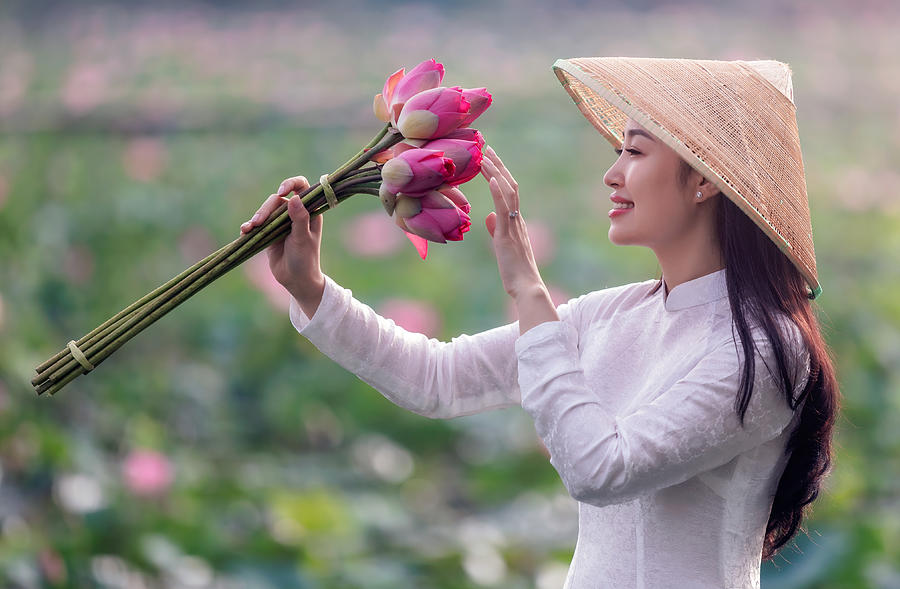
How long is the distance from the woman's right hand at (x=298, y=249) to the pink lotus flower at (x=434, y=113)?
13 cm

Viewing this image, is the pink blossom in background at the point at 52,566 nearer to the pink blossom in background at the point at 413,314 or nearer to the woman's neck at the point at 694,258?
the pink blossom in background at the point at 413,314

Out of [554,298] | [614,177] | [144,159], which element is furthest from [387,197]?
[144,159]

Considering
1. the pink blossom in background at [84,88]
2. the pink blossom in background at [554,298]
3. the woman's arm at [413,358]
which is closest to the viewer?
the woman's arm at [413,358]

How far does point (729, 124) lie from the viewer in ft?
3.14

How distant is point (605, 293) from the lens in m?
1.14

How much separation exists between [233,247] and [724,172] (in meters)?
0.44

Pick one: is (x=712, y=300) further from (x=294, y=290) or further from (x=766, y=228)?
(x=294, y=290)

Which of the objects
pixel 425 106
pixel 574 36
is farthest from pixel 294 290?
pixel 574 36

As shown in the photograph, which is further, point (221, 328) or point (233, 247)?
point (221, 328)

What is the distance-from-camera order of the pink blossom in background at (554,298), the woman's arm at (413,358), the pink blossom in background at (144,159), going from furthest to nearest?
the pink blossom in background at (144,159) < the pink blossom in background at (554,298) < the woman's arm at (413,358)

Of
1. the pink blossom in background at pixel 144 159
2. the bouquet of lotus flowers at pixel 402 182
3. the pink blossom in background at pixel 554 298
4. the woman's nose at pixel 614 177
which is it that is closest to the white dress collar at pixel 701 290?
the woman's nose at pixel 614 177

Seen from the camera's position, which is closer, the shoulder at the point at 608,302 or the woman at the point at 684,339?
the woman at the point at 684,339

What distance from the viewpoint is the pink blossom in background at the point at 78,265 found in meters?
2.72

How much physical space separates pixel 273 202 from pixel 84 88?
2559 millimetres
